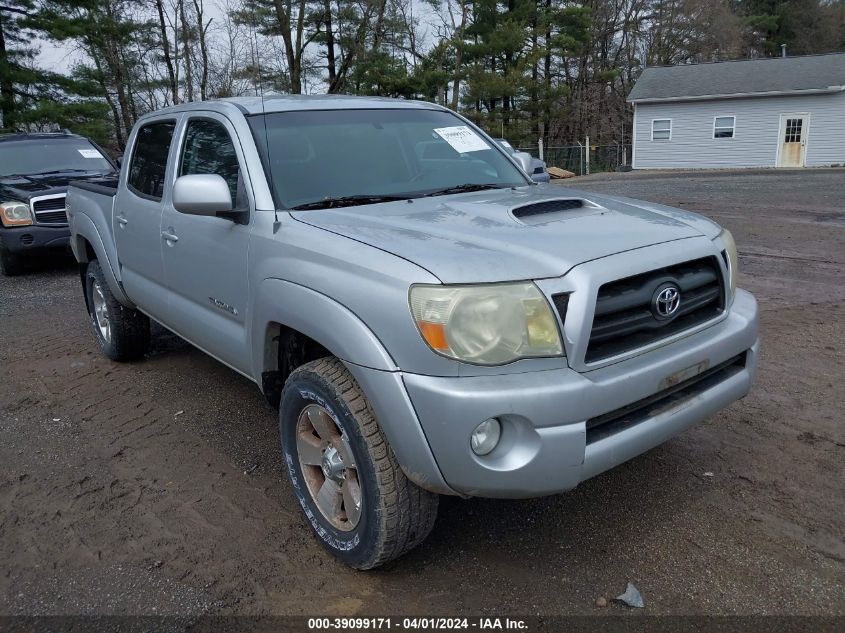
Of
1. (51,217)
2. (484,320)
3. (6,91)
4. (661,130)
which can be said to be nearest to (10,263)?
(51,217)

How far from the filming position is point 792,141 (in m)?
28.7

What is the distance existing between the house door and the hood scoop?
29637 millimetres

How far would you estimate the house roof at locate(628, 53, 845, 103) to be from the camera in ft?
92.2

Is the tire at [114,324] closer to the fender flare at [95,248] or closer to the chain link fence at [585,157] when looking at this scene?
the fender flare at [95,248]

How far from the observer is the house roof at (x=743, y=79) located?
28.1 metres

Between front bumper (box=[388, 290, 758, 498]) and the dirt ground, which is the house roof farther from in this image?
front bumper (box=[388, 290, 758, 498])

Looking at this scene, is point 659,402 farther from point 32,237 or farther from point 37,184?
point 37,184

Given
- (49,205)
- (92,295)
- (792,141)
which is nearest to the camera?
(92,295)

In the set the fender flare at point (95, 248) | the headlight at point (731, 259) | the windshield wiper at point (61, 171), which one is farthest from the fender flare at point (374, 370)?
the windshield wiper at point (61, 171)

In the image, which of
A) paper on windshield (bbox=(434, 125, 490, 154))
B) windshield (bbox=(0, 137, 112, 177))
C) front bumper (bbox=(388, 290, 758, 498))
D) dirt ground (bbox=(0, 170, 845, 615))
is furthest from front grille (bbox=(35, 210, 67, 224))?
front bumper (bbox=(388, 290, 758, 498))

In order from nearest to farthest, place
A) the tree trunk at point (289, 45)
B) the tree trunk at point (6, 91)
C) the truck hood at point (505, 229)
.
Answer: the truck hood at point (505, 229), the tree trunk at point (6, 91), the tree trunk at point (289, 45)

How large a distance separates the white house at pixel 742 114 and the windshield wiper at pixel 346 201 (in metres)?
29.6

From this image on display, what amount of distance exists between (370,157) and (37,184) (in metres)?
7.34

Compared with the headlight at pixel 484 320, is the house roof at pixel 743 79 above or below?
above
